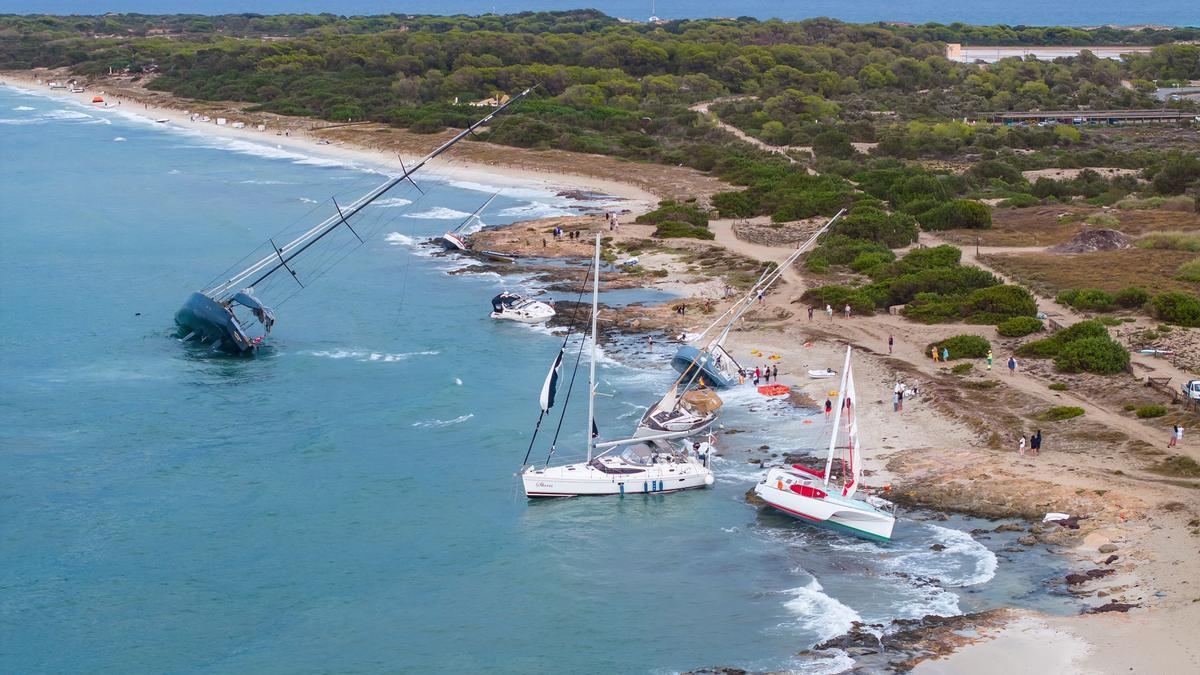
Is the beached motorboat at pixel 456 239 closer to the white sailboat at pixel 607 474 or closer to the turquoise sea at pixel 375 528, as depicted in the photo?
the turquoise sea at pixel 375 528

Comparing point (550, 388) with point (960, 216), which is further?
point (960, 216)

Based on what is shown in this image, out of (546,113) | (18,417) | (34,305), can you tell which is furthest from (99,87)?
(18,417)

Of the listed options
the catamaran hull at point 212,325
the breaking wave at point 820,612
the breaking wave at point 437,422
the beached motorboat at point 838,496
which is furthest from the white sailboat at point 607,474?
the catamaran hull at point 212,325

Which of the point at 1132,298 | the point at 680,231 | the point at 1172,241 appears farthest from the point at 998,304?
the point at 680,231

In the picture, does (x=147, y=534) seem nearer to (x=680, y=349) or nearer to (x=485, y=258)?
(x=680, y=349)

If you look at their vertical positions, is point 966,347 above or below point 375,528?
above

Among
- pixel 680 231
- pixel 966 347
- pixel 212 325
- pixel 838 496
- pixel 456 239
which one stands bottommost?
pixel 838 496

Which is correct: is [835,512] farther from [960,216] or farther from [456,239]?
[456,239]

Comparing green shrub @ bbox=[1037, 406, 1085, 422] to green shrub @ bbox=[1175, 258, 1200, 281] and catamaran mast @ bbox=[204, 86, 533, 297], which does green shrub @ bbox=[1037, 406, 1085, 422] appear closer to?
green shrub @ bbox=[1175, 258, 1200, 281]

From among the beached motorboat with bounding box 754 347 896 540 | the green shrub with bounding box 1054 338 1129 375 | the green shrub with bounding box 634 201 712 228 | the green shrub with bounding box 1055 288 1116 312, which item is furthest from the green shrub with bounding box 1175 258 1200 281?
the beached motorboat with bounding box 754 347 896 540

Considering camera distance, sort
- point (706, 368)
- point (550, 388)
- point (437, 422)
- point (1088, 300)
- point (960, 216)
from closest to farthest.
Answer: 1. point (550, 388)
2. point (437, 422)
3. point (706, 368)
4. point (1088, 300)
5. point (960, 216)
